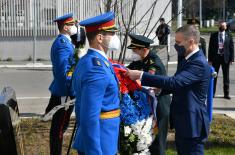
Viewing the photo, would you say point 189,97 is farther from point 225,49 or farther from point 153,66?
point 225,49

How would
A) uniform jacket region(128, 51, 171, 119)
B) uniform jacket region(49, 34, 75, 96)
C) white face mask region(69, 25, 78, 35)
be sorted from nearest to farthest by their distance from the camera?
uniform jacket region(128, 51, 171, 119), uniform jacket region(49, 34, 75, 96), white face mask region(69, 25, 78, 35)

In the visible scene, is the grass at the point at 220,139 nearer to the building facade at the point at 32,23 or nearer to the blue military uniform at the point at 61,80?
the blue military uniform at the point at 61,80

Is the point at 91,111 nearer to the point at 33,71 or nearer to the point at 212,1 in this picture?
the point at 33,71

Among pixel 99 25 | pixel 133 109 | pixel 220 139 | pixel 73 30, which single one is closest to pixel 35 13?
pixel 220 139

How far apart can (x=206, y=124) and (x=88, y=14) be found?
1697 cm

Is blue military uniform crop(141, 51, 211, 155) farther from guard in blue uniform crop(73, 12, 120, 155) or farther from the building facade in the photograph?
the building facade

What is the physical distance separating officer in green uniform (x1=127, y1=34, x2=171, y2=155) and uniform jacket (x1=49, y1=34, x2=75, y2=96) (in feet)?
2.55

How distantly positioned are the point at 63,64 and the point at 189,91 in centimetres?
190

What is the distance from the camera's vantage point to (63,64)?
652 centimetres

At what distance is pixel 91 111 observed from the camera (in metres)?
3.89

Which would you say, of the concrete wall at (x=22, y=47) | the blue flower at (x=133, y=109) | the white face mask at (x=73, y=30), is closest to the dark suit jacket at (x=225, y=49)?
the white face mask at (x=73, y=30)

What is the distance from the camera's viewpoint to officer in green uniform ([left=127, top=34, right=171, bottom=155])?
625 cm

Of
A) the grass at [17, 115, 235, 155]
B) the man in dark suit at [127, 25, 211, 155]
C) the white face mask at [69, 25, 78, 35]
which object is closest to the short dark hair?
the man in dark suit at [127, 25, 211, 155]

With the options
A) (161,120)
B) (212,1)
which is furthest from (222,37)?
(212,1)
